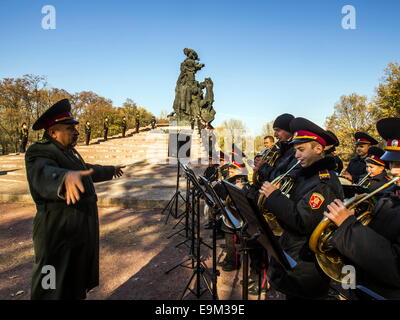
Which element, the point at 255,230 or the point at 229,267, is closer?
the point at 255,230

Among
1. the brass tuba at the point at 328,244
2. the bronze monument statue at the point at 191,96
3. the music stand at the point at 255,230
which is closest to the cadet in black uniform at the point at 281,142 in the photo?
the brass tuba at the point at 328,244

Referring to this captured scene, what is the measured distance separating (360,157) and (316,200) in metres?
5.70

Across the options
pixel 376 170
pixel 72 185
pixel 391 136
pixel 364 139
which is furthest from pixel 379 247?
pixel 364 139

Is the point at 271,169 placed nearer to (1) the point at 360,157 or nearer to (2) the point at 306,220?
(2) the point at 306,220

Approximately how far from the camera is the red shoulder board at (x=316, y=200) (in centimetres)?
229

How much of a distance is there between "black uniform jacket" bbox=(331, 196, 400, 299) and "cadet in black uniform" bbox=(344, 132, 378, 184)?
5.02 metres

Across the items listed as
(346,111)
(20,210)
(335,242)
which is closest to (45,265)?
(335,242)

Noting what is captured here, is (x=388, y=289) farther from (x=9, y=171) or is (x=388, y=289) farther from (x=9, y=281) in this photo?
(x=9, y=171)

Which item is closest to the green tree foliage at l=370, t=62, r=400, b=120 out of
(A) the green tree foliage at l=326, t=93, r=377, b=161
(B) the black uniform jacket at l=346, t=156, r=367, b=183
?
(A) the green tree foliage at l=326, t=93, r=377, b=161

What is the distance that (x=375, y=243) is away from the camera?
155cm

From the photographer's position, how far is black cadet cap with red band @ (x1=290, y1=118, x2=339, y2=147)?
2605 millimetres

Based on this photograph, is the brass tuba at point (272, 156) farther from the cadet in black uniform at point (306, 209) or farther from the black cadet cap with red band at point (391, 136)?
the black cadet cap with red band at point (391, 136)

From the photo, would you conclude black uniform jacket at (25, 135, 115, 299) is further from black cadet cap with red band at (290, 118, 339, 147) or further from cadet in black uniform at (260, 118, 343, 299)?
black cadet cap with red band at (290, 118, 339, 147)

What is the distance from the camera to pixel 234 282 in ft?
13.4
